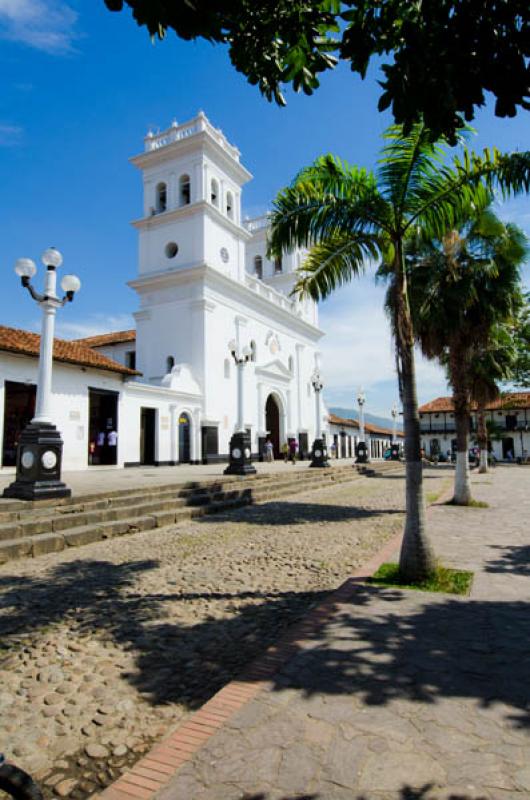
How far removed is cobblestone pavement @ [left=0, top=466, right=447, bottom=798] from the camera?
2525 mm

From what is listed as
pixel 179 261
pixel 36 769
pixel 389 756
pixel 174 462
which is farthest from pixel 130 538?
pixel 179 261

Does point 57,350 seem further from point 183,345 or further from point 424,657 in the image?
point 424,657

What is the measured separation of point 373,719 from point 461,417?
10235 mm

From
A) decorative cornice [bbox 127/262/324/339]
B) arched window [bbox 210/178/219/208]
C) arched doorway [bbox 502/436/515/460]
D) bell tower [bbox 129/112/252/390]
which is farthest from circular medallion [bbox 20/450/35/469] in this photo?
arched doorway [bbox 502/436/515/460]

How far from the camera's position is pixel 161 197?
93.8 ft

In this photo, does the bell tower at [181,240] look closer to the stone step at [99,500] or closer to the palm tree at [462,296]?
the stone step at [99,500]

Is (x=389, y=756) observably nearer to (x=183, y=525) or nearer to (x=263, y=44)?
(x=263, y=44)

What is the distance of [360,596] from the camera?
179 inches

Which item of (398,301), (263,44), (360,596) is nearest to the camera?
(263,44)

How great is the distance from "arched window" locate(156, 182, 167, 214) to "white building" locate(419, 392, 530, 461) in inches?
1262

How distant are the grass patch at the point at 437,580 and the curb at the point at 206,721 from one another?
1.18 metres

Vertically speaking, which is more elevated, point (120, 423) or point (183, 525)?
point (120, 423)

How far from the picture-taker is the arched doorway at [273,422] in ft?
108

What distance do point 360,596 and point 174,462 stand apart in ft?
62.5
